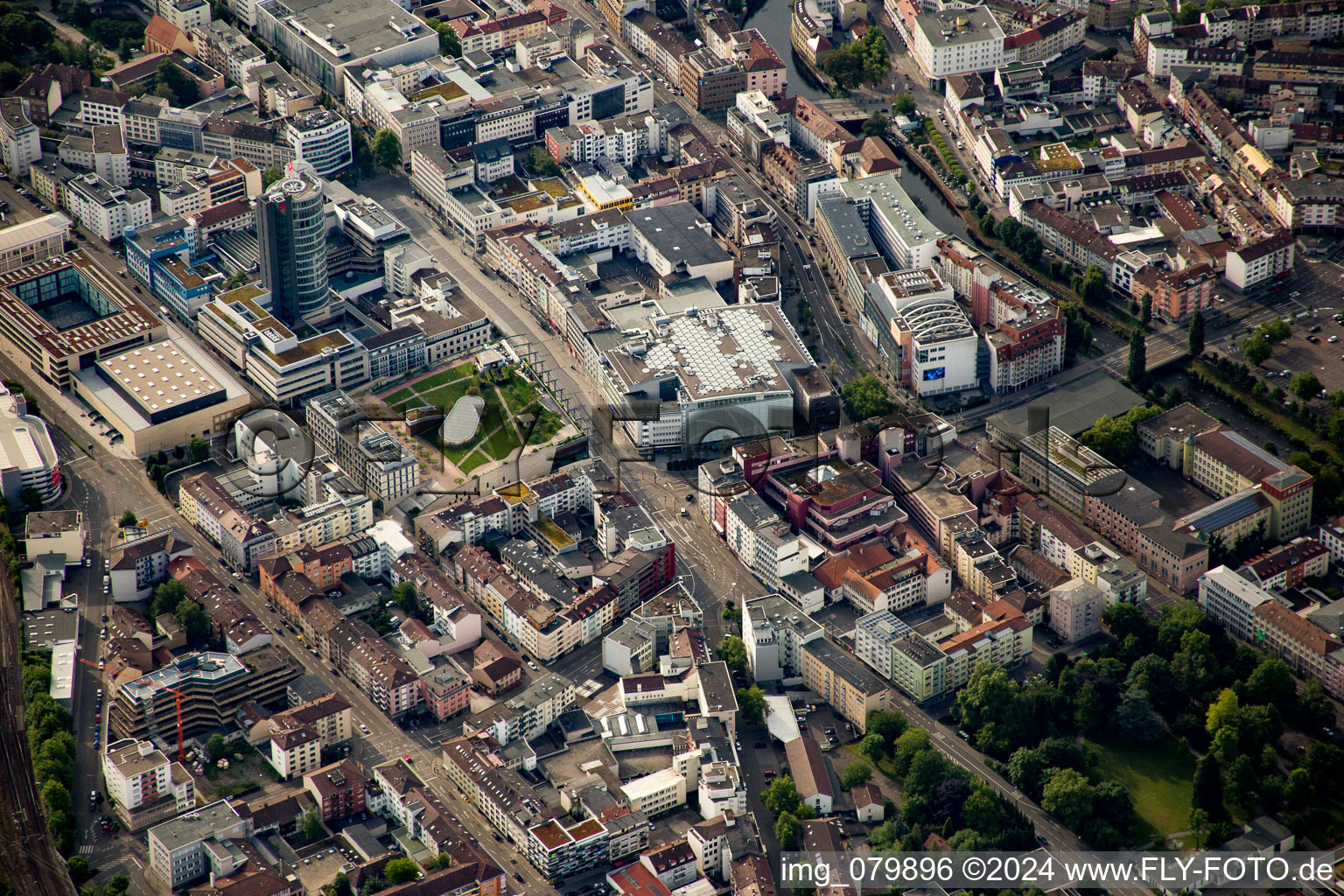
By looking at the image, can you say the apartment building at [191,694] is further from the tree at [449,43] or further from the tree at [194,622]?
the tree at [449,43]

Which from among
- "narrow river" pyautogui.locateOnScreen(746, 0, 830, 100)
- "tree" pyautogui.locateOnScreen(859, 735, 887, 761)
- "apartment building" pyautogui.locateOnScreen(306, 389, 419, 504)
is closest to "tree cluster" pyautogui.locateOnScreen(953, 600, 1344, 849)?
"tree" pyautogui.locateOnScreen(859, 735, 887, 761)

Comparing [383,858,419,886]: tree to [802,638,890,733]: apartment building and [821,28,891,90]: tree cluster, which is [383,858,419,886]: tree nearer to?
[802,638,890,733]: apartment building

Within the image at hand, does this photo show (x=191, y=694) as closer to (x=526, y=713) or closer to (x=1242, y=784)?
(x=526, y=713)

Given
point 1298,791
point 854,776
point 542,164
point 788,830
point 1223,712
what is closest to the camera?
point 788,830

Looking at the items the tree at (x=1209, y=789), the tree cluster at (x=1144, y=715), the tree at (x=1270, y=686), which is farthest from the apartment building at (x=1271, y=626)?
the tree at (x=1209, y=789)

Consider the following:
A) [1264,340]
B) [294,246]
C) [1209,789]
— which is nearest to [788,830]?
[1209,789]
